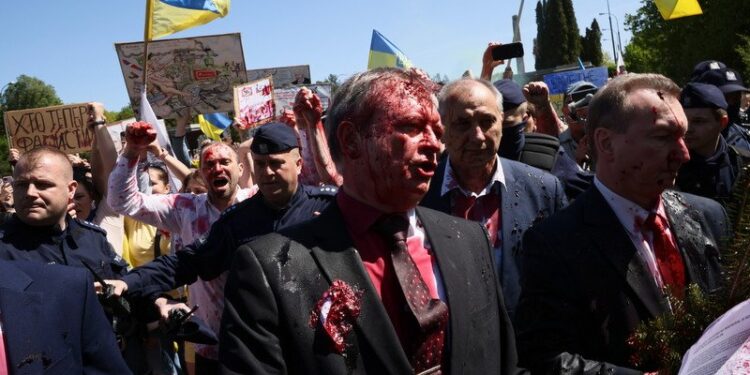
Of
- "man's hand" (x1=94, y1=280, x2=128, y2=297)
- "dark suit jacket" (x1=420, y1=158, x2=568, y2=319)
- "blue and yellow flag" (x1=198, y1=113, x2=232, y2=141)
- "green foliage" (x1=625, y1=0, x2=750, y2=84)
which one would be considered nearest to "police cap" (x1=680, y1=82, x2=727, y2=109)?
"dark suit jacket" (x1=420, y1=158, x2=568, y2=319)

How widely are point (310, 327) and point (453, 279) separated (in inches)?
18.4

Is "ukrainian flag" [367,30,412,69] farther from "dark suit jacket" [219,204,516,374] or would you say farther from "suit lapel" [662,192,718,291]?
"dark suit jacket" [219,204,516,374]

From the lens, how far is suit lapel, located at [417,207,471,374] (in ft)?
7.51

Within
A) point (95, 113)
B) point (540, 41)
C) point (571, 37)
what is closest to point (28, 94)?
point (540, 41)

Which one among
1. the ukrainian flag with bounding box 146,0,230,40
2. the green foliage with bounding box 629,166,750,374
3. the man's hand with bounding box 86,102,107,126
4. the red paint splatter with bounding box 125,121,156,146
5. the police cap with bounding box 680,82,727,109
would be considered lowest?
the green foliage with bounding box 629,166,750,374

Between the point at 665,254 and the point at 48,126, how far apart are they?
9.22m

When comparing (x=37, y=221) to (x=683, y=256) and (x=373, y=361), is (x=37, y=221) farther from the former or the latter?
(x=683, y=256)

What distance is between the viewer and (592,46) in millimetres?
85250

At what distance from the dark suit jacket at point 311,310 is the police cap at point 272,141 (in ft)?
7.92

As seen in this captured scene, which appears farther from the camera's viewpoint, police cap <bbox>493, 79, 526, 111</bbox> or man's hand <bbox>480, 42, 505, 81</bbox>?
man's hand <bbox>480, 42, 505, 81</bbox>

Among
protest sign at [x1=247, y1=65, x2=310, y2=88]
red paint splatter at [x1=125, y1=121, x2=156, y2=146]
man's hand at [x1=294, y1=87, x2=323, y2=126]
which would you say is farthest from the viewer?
protest sign at [x1=247, y1=65, x2=310, y2=88]

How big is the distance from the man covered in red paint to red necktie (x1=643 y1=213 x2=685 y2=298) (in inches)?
109

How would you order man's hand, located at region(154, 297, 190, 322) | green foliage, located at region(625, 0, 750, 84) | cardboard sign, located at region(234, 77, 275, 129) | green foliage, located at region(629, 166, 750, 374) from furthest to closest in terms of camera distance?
green foliage, located at region(625, 0, 750, 84)
cardboard sign, located at region(234, 77, 275, 129)
man's hand, located at region(154, 297, 190, 322)
green foliage, located at region(629, 166, 750, 374)

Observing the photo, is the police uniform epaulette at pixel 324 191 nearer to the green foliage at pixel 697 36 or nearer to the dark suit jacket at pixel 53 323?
the dark suit jacket at pixel 53 323
